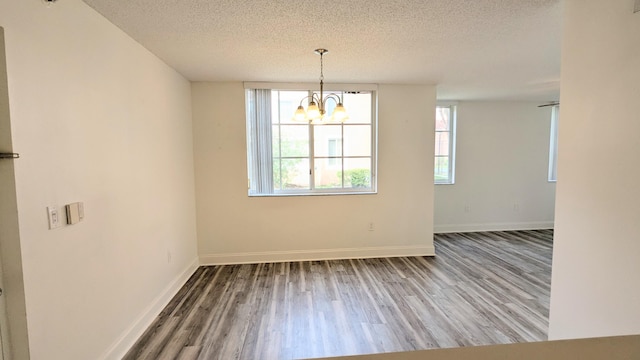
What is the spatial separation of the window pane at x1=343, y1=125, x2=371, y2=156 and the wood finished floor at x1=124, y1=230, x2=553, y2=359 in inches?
60.2

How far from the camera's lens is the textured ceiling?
6.10 feet

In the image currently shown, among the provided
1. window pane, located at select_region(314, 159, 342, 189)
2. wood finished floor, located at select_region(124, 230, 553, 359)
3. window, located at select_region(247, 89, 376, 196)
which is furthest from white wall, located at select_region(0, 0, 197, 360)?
window pane, located at select_region(314, 159, 342, 189)

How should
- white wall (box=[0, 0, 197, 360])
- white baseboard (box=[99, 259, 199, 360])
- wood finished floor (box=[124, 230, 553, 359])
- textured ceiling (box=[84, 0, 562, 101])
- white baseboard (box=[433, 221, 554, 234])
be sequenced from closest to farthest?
white wall (box=[0, 0, 197, 360]), textured ceiling (box=[84, 0, 562, 101]), white baseboard (box=[99, 259, 199, 360]), wood finished floor (box=[124, 230, 553, 359]), white baseboard (box=[433, 221, 554, 234])

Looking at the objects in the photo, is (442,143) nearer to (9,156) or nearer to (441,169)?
(441,169)

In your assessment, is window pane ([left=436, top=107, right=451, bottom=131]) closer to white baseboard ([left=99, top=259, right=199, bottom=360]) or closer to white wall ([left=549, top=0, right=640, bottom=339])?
white wall ([left=549, top=0, right=640, bottom=339])

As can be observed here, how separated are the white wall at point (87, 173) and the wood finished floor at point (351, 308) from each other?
46 centimetres

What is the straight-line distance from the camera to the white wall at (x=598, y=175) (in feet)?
4.61

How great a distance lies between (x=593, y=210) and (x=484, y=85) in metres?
2.98

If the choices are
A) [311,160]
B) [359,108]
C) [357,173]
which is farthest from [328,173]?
[359,108]

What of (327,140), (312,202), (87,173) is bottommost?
(312,202)

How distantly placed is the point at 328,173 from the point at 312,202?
486 millimetres

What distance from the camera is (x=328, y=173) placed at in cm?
411

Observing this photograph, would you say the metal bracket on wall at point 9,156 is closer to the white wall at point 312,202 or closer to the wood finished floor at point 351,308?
the wood finished floor at point 351,308

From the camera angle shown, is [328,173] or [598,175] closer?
[598,175]
